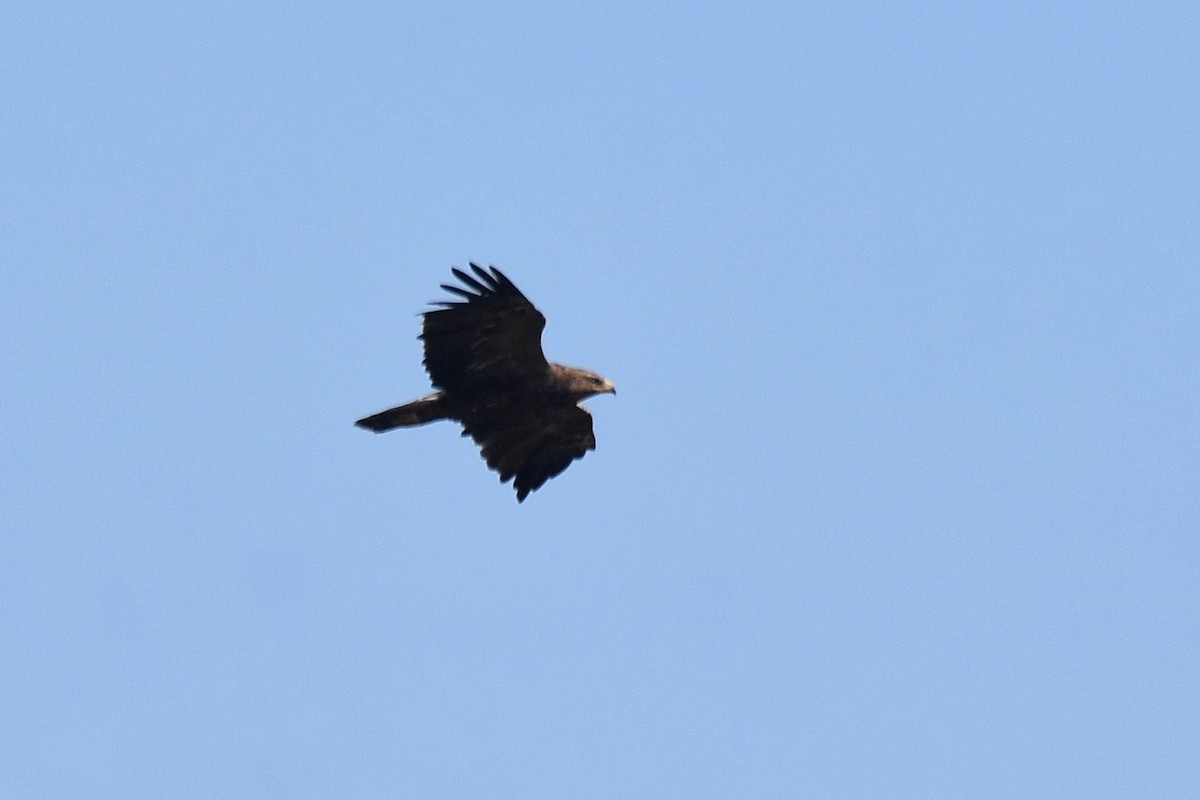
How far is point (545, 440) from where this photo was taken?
2925 centimetres

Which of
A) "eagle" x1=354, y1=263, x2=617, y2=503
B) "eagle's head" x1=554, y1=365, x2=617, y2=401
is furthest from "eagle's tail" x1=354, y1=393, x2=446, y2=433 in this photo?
"eagle's head" x1=554, y1=365, x2=617, y2=401

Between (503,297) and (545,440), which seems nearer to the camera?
(503,297)

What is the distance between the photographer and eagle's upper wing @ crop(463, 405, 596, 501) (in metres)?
29.0

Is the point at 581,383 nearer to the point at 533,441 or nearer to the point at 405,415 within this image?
the point at 533,441

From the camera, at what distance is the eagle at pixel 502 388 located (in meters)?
27.3

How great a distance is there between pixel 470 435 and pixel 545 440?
871 mm

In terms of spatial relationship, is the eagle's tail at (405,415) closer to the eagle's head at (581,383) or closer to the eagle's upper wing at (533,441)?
the eagle's upper wing at (533,441)

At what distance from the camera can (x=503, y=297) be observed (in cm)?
2722

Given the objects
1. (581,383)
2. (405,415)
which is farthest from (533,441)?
(405,415)

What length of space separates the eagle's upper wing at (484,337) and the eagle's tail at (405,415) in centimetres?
22

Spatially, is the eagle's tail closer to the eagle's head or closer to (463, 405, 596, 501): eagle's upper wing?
(463, 405, 596, 501): eagle's upper wing

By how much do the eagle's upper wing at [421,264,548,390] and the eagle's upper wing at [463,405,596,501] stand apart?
0.78m

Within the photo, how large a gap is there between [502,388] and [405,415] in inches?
44.5

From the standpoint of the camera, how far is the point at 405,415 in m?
28.0
